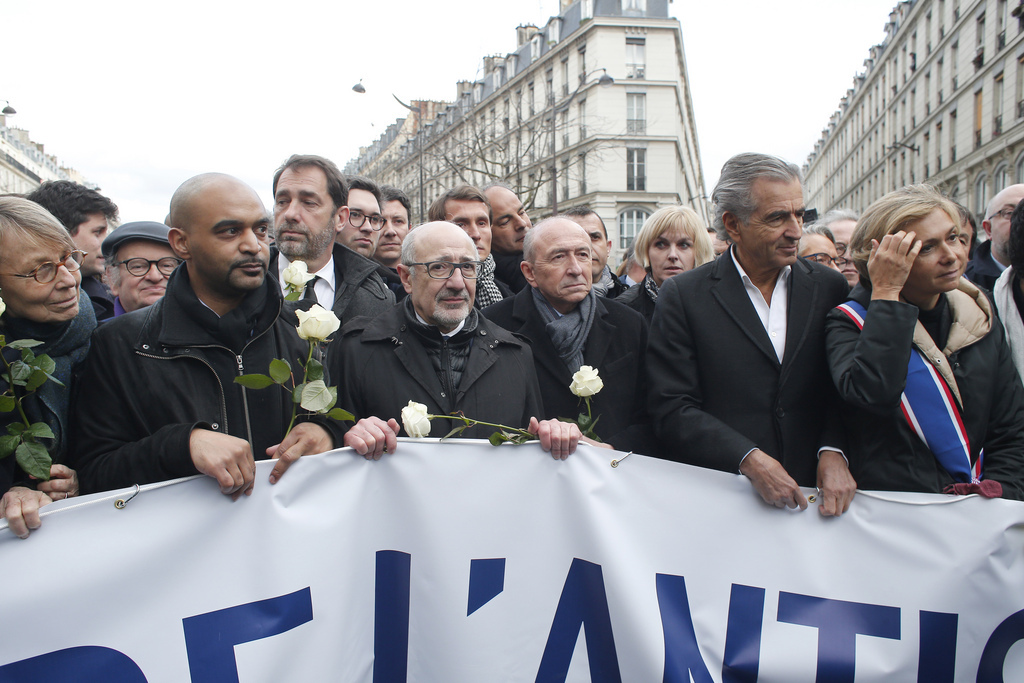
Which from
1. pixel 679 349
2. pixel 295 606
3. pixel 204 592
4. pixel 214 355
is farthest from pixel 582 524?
pixel 214 355

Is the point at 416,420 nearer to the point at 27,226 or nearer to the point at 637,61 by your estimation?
the point at 27,226

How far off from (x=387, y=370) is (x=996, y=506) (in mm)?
2120

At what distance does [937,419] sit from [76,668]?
9.01ft

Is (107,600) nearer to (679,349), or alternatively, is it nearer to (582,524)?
(582,524)

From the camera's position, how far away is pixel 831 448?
2357 millimetres

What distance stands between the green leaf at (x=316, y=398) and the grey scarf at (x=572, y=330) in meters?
1.32

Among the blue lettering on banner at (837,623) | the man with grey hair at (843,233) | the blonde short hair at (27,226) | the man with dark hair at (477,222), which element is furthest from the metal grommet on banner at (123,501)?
the man with grey hair at (843,233)

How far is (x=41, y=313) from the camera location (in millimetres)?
2057

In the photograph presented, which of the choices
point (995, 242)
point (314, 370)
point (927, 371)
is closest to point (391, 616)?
point (314, 370)

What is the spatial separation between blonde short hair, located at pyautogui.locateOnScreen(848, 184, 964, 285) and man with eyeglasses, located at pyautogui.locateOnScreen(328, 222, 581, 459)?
131 cm

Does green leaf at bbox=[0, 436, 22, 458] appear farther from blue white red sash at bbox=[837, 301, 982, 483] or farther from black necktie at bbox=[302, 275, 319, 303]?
blue white red sash at bbox=[837, 301, 982, 483]

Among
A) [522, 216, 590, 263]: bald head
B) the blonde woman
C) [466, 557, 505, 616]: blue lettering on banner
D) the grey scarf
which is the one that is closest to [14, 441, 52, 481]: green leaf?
[466, 557, 505, 616]: blue lettering on banner

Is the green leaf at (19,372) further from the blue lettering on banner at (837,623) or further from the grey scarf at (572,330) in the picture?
the blue lettering on banner at (837,623)

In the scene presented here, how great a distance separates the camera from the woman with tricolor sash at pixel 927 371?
85.4 inches
